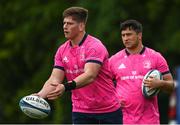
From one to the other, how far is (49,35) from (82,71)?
46.9 ft

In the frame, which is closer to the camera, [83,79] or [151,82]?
[83,79]

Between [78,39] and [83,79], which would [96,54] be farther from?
[83,79]

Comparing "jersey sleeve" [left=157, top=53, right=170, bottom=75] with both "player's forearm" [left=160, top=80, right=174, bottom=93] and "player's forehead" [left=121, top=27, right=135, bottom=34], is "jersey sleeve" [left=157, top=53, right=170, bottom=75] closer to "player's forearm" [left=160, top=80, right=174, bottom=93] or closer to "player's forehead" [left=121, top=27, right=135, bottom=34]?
"player's forearm" [left=160, top=80, right=174, bottom=93]

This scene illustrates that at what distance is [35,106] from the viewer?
31.3 ft

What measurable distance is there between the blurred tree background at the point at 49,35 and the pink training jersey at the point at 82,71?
1111cm

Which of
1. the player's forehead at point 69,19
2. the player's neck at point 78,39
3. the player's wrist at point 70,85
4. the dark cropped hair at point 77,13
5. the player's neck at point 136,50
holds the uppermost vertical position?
the dark cropped hair at point 77,13

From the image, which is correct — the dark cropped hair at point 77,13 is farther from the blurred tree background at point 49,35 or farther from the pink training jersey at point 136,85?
the blurred tree background at point 49,35

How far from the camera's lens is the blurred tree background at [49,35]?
72.7 ft

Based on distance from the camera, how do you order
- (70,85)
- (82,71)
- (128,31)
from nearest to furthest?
(70,85) → (82,71) → (128,31)

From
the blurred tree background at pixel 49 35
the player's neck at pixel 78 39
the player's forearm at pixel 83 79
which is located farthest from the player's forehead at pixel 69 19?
the blurred tree background at pixel 49 35

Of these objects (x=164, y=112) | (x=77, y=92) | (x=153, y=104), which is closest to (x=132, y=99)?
(x=153, y=104)

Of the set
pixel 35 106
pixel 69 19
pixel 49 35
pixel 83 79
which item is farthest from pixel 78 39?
pixel 49 35

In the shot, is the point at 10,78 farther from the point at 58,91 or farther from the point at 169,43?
the point at 58,91

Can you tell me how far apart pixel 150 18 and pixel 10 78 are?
510 cm
